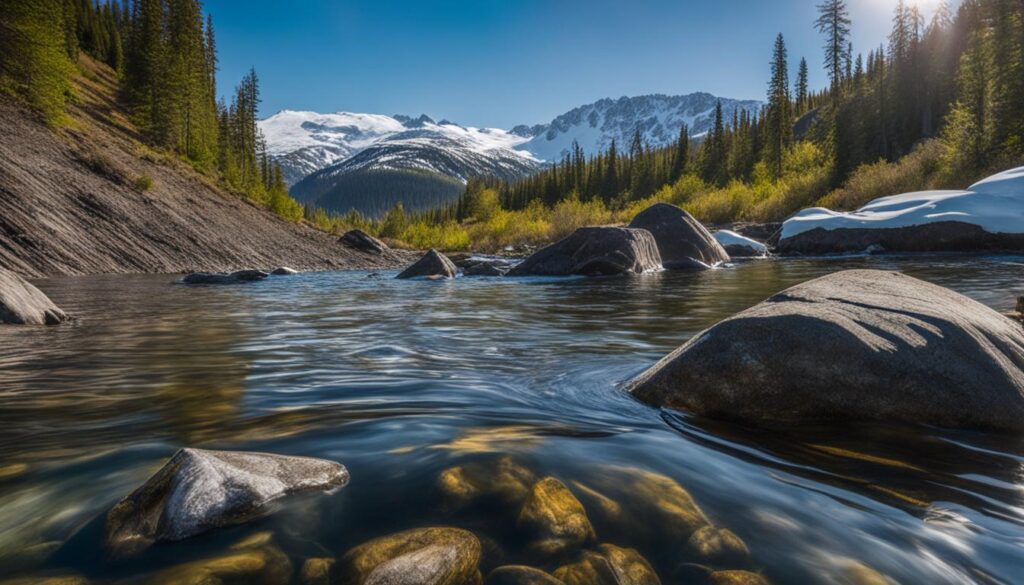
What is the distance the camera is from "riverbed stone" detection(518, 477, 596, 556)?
75.9 inches

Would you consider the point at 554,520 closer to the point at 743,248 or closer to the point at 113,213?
the point at 743,248

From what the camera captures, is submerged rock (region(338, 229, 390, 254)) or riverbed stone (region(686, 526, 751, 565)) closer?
riverbed stone (region(686, 526, 751, 565))

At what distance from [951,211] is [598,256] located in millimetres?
14310

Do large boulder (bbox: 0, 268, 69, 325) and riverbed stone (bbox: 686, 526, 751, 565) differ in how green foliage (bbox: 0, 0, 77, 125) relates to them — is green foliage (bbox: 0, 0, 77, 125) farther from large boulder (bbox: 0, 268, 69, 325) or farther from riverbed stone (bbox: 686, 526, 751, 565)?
riverbed stone (bbox: 686, 526, 751, 565)

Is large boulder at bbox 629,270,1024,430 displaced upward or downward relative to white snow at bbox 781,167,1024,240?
downward

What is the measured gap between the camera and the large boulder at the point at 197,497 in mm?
1931

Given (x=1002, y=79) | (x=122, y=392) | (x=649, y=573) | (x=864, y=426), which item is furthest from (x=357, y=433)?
(x=1002, y=79)

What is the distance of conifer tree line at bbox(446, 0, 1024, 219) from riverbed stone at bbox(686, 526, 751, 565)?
37131 mm

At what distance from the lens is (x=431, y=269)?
65.7 ft

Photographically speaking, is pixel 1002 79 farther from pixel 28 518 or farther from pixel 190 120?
pixel 190 120

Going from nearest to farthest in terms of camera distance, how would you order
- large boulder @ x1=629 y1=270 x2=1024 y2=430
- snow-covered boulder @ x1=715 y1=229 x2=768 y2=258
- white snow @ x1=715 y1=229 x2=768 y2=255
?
large boulder @ x1=629 y1=270 x2=1024 y2=430
snow-covered boulder @ x1=715 y1=229 x2=768 y2=258
white snow @ x1=715 y1=229 x2=768 y2=255

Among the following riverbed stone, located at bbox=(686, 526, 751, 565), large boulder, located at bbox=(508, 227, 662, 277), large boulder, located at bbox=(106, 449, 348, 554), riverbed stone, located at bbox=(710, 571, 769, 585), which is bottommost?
riverbed stone, located at bbox=(710, 571, 769, 585)

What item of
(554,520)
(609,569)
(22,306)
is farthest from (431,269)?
(609,569)

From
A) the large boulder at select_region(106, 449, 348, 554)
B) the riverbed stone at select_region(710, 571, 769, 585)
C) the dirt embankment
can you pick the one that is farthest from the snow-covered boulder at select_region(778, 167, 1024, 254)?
the dirt embankment
